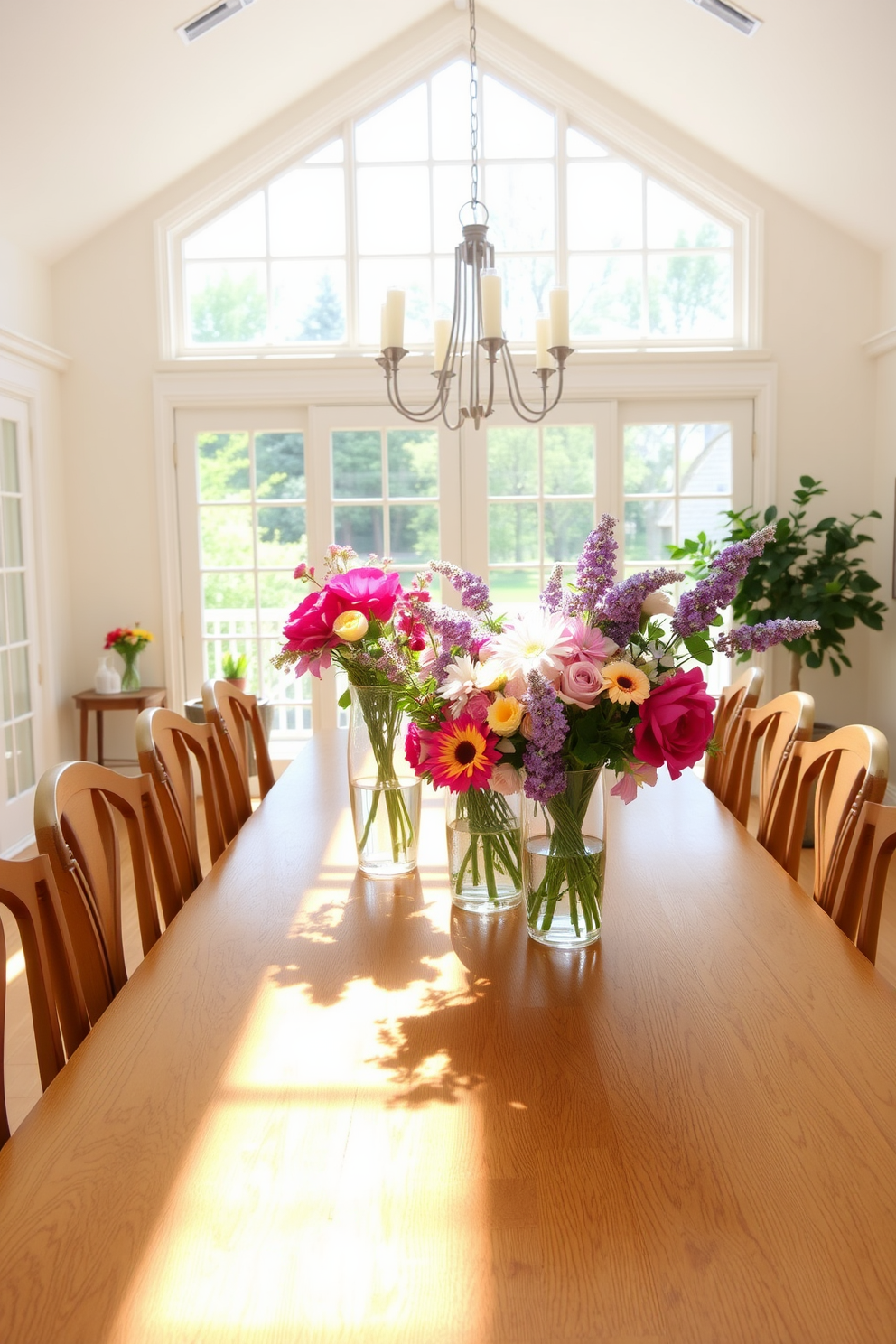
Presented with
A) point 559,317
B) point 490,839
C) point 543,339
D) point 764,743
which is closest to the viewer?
point 490,839

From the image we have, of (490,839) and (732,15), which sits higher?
(732,15)

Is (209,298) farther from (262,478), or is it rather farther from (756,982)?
(756,982)

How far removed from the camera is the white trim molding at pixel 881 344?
4.79 meters

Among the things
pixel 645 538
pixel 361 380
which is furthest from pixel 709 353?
pixel 361 380

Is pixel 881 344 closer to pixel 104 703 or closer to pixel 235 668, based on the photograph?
pixel 235 668

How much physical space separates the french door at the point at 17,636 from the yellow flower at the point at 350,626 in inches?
134

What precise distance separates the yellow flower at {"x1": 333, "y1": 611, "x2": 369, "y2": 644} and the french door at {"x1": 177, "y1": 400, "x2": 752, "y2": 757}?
11.8ft

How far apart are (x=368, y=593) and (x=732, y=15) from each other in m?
3.35

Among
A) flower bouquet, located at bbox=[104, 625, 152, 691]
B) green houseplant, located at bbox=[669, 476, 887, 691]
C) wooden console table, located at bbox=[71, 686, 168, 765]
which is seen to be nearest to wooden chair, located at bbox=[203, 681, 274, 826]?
wooden console table, located at bbox=[71, 686, 168, 765]

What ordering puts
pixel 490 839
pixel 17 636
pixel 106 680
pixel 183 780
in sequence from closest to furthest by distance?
pixel 490 839, pixel 183 780, pixel 17 636, pixel 106 680

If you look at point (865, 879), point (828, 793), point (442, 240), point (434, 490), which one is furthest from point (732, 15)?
point (865, 879)

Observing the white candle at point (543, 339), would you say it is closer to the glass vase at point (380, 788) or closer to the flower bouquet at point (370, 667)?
the flower bouquet at point (370, 667)

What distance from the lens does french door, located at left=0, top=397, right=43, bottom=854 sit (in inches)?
181

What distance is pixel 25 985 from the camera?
3273 millimetres
